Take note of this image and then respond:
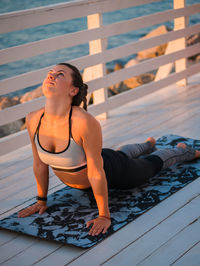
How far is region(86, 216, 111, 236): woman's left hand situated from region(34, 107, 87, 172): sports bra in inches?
9.1

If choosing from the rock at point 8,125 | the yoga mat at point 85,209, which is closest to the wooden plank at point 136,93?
the yoga mat at point 85,209

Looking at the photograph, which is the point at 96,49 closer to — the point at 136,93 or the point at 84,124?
the point at 136,93

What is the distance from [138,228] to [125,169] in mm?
338

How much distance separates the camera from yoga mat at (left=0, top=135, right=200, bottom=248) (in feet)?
6.53

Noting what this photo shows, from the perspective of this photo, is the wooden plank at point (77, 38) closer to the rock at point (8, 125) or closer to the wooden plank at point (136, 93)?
the wooden plank at point (136, 93)

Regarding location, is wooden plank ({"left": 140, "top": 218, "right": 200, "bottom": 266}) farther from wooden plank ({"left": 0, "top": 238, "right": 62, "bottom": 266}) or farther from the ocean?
the ocean

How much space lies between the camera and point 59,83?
195cm

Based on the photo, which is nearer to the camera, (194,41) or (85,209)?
(85,209)

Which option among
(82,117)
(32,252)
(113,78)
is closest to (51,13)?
(113,78)

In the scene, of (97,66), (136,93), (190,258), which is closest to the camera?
(190,258)

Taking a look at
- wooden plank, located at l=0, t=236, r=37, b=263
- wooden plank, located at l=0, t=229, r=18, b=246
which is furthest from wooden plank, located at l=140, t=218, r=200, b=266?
wooden plank, located at l=0, t=229, r=18, b=246

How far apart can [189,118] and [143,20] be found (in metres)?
1.00

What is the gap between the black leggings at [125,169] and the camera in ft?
7.19

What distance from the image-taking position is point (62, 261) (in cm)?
180
